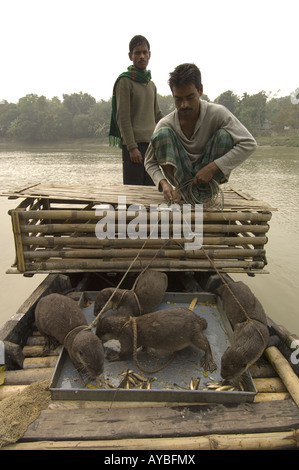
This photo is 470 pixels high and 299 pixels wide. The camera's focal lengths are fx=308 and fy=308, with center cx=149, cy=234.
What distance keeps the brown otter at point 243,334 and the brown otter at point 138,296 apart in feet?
2.38

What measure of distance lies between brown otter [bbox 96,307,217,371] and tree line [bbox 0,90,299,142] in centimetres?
5247

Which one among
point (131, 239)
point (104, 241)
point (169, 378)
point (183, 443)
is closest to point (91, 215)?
point (104, 241)

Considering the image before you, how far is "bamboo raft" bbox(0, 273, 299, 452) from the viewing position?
6.23ft

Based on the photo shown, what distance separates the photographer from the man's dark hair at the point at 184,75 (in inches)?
132

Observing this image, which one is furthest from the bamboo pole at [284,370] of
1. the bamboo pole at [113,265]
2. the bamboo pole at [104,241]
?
the bamboo pole at [104,241]

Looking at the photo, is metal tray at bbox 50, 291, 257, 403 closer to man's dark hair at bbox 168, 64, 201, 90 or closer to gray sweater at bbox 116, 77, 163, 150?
man's dark hair at bbox 168, 64, 201, 90

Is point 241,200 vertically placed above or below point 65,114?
below

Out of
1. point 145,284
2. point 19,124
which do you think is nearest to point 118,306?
point 145,284

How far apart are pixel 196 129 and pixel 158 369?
2.76 m

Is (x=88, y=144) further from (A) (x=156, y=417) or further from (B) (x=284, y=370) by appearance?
(A) (x=156, y=417)

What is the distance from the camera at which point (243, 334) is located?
2539 millimetres

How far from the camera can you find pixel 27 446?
188 centimetres

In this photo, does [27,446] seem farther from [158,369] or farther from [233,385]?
[233,385]

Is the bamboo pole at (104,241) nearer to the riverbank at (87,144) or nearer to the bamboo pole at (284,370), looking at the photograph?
the bamboo pole at (284,370)
